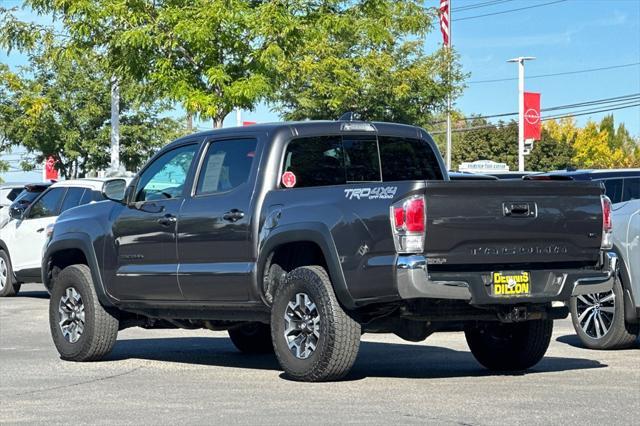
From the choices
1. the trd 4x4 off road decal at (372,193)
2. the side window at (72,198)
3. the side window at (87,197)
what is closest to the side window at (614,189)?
the trd 4x4 off road decal at (372,193)

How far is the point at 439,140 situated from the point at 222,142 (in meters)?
81.7

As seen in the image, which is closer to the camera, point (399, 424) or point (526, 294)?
point (399, 424)

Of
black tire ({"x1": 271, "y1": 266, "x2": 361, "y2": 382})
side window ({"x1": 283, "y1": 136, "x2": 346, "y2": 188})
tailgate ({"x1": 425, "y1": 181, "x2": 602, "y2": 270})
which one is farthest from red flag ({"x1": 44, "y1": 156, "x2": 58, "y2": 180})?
tailgate ({"x1": 425, "y1": 181, "x2": 602, "y2": 270})

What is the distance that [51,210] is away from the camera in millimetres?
19531

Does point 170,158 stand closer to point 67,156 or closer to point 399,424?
point 399,424

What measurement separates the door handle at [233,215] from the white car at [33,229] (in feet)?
28.3

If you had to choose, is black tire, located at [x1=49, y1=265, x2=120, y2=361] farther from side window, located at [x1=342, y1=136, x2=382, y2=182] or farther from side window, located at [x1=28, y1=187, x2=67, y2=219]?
side window, located at [x1=28, y1=187, x2=67, y2=219]

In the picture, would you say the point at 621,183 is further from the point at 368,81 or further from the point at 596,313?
the point at 368,81

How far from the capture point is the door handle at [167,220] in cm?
1078

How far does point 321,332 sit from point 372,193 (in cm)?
110

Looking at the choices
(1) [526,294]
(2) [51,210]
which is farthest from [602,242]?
(2) [51,210]

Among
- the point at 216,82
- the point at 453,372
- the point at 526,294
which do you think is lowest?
the point at 453,372

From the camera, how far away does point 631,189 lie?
14125mm

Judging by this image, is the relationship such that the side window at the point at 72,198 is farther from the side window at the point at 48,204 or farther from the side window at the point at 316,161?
the side window at the point at 316,161
